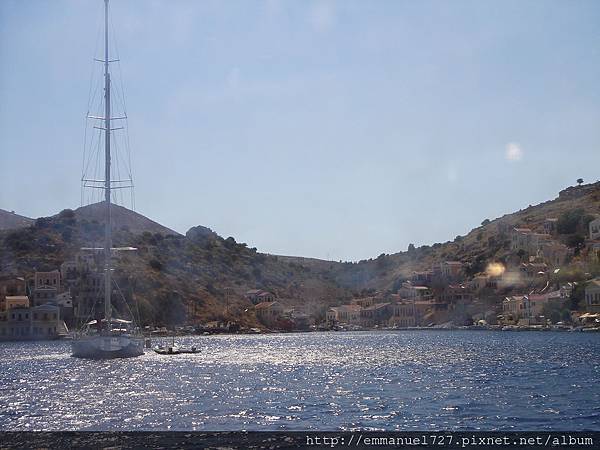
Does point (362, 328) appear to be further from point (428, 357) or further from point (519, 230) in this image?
point (428, 357)

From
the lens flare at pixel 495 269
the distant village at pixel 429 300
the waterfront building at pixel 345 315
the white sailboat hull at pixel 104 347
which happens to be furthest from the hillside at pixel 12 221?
the white sailboat hull at pixel 104 347

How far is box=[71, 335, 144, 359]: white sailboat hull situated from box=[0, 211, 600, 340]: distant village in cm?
2886

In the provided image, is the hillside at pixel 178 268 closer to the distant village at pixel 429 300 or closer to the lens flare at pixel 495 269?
the distant village at pixel 429 300

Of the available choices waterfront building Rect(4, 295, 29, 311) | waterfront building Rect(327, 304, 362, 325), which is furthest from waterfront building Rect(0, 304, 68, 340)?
waterfront building Rect(327, 304, 362, 325)

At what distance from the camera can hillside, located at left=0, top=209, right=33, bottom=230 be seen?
15062 centimetres

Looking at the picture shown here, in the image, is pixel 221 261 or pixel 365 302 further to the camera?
pixel 221 261

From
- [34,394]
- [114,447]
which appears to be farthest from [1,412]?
[114,447]

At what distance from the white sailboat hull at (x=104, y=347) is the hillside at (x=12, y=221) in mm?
92138

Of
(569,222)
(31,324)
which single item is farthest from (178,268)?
(569,222)

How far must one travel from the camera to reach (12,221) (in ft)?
518

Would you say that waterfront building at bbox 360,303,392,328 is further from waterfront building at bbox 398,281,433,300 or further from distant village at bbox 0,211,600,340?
waterfront building at bbox 398,281,433,300

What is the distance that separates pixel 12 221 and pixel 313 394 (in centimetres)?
13839

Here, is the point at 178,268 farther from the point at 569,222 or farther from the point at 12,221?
the point at 569,222

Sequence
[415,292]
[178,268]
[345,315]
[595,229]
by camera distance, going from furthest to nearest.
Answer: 1. [345,315]
2. [415,292]
3. [178,268]
4. [595,229]
